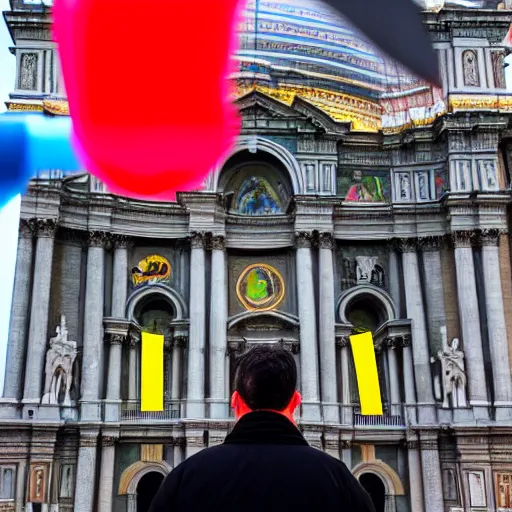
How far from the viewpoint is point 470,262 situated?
78.4ft

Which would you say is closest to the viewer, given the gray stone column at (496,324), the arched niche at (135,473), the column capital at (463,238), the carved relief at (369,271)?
the arched niche at (135,473)

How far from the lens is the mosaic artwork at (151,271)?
80.3ft

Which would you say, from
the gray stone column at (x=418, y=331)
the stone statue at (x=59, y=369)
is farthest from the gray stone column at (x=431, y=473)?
the stone statue at (x=59, y=369)

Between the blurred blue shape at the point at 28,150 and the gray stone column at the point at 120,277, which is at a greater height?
the gray stone column at the point at 120,277

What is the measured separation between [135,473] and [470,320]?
12.0m

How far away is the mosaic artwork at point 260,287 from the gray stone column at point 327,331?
1.79 m

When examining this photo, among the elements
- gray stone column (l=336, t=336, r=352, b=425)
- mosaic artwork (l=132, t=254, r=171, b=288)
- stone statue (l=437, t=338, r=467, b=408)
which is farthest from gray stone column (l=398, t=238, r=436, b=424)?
mosaic artwork (l=132, t=254, r=171, b=288)

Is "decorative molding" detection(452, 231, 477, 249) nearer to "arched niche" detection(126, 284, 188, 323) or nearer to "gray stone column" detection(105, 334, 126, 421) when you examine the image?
"arched niche" detection(126, 284, 188, 323)

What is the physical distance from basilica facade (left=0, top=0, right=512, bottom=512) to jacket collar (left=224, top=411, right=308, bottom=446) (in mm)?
19368

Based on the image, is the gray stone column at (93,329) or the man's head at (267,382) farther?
the gray stone column at (93,329)

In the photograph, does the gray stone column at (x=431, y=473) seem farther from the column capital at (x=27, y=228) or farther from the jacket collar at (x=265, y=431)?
the jacket collar at (x=265, y=431)

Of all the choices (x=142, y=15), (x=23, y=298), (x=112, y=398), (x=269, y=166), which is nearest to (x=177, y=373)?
(x=112, y=398)

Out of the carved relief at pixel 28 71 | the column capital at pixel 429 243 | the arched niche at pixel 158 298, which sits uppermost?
the carved relief at pixel 28 71

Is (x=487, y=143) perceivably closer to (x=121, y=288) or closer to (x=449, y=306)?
(x=449, y=306)
